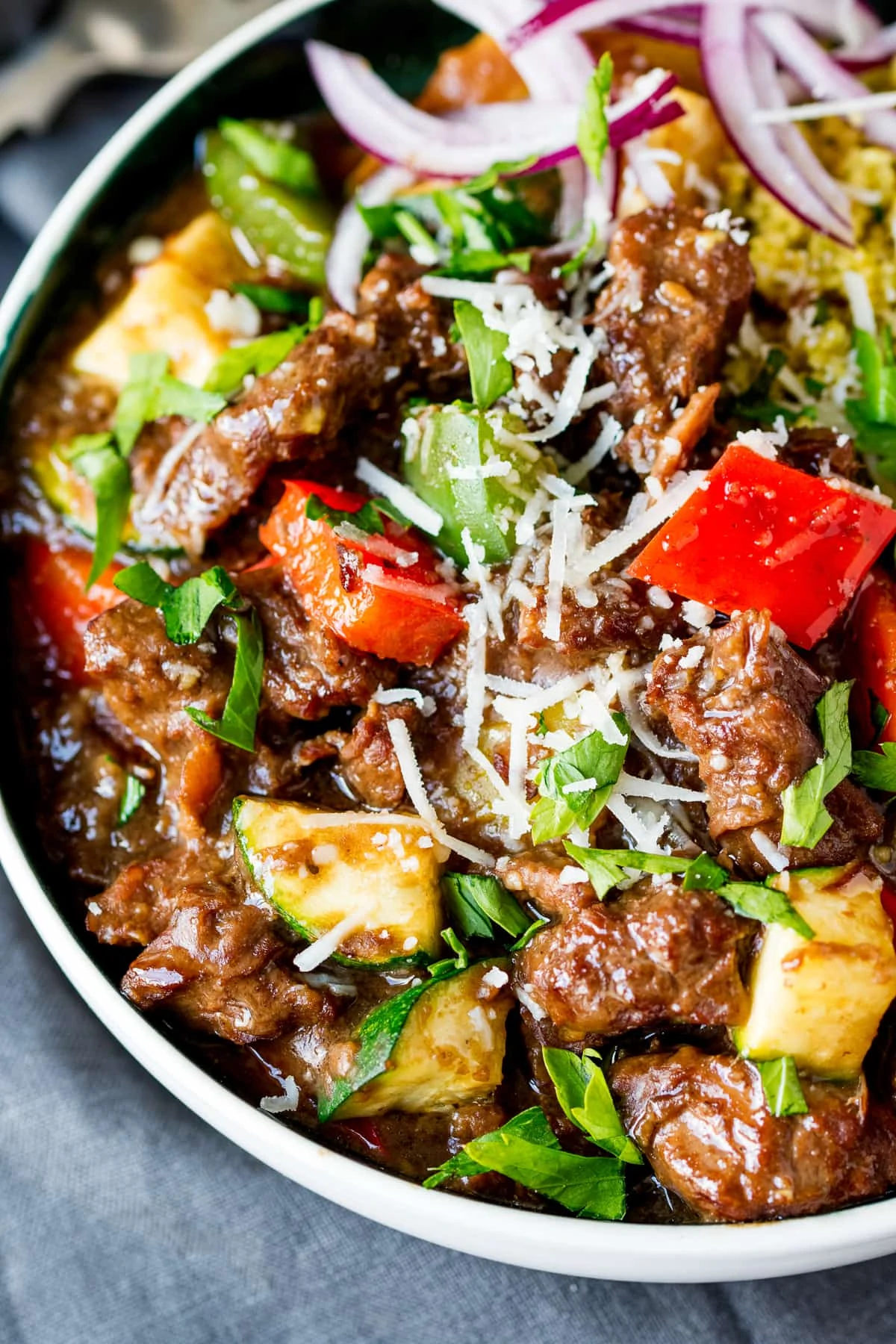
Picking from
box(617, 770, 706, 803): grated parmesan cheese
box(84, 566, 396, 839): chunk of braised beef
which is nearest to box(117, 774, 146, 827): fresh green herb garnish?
box(84, 566, 396, 839): chunk of braised beef

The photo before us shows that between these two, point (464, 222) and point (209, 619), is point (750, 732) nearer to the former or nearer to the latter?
point (209, 619)

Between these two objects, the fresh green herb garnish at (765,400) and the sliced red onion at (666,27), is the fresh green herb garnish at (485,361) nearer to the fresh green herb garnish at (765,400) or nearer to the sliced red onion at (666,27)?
the fresh green herb garnish at (765,400)

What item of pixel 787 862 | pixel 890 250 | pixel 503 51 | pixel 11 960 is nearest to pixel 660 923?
pixel 787 862

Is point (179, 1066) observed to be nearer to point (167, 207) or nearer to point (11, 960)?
point (11, 960)

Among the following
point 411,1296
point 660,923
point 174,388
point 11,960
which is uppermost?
point 174,388

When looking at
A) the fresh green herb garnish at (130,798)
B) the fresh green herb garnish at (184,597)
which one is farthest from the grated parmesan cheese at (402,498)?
the fresh green herb garnish at (130,798)

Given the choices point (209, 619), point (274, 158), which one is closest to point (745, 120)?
point (274, 158)
